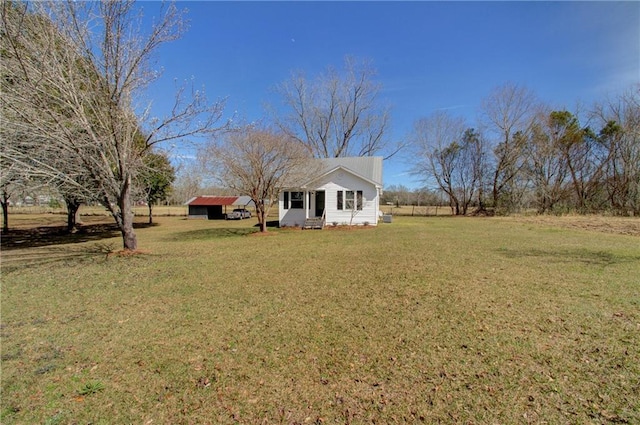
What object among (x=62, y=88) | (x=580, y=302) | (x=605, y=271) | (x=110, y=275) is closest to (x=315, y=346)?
(x=580, y=302)

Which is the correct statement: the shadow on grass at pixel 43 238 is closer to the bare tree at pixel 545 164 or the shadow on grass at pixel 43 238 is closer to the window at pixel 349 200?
the window at pixel 349 200

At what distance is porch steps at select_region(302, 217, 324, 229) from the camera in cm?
1755

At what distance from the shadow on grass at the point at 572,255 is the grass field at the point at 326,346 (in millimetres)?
634

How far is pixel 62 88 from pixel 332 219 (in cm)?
1398

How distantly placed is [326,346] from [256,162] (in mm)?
11491

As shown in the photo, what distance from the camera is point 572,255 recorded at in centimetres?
848

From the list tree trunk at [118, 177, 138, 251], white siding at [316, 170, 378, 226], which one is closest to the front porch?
white siding at [316, 170, 378, 226]

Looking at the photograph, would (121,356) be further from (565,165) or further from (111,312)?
(565,165)

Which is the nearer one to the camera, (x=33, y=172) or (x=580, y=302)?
(x=580, y=302)

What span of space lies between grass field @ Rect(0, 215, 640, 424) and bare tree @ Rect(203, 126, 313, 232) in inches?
299

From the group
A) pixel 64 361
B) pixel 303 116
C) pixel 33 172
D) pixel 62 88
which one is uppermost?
pixel 303 116

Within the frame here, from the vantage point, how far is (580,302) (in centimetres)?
474

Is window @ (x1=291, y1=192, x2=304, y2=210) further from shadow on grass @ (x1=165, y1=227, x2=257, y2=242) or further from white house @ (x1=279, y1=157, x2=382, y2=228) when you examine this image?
shadow on grass @ (x1=165, y1=227, x2=257, y2=242)

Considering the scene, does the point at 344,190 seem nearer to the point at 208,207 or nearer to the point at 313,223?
the point at 313,223
